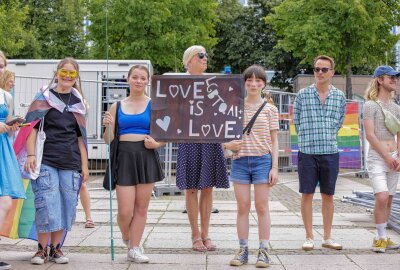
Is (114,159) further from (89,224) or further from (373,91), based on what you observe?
(373,91)

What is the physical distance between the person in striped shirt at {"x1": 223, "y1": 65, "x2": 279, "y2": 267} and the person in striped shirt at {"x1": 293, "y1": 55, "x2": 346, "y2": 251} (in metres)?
0.80

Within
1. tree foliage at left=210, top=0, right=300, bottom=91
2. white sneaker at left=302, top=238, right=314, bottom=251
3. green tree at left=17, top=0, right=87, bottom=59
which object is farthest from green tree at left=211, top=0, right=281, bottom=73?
white sneaker at left=302, top=238, right=314, bottom=251

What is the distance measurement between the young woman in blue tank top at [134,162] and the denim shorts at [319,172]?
160 centimetres

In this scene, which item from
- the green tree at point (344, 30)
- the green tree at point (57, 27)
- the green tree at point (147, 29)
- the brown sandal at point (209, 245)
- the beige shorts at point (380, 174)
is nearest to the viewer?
the brown sandal at point (209, 245)

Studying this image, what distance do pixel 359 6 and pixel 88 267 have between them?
71.7ft

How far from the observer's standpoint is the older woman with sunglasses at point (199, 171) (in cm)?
656

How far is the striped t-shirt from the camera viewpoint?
611 centimetres

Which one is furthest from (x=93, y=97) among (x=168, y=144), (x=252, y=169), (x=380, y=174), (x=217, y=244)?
(x=252, y=169)

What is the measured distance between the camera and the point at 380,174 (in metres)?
6.84

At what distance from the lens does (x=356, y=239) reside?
7.40m

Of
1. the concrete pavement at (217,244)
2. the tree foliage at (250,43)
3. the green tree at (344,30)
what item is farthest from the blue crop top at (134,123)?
the tree foliage at (250,43)

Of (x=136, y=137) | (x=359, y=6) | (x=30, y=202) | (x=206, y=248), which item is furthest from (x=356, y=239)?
(x=359, y=6)

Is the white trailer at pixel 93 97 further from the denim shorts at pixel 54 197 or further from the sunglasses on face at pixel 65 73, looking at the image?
the denim shorts at pixel 54 197

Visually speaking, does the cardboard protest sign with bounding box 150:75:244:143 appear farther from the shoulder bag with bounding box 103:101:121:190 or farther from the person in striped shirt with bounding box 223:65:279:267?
the shoulder bag with bounding box 103:101:121:190
